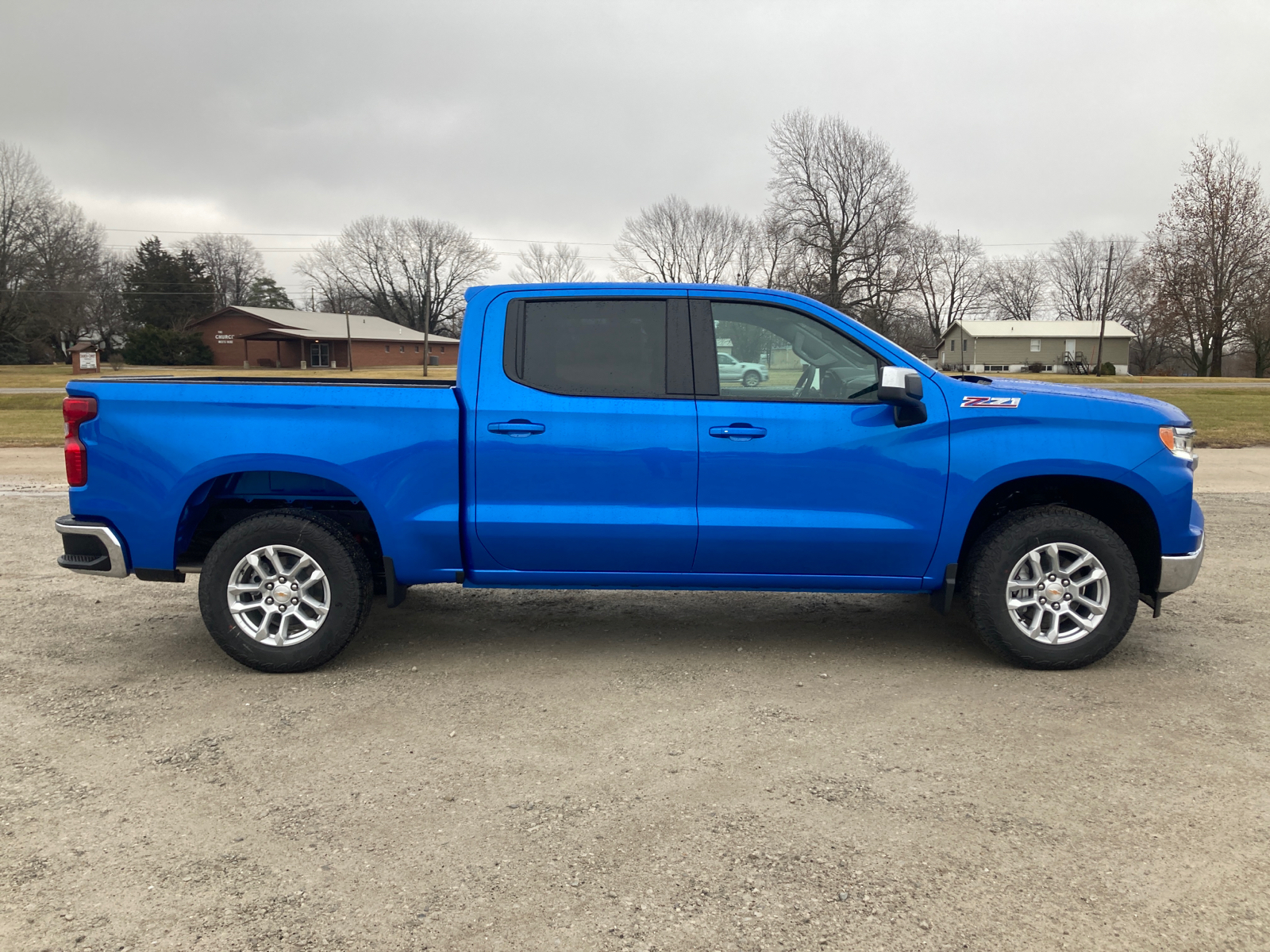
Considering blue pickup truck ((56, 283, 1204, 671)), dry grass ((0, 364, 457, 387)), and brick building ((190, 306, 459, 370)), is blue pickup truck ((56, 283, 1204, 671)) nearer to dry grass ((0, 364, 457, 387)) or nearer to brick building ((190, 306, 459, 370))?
dry grass ((0, 364, 457, 387))

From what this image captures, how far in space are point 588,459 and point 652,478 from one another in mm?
328

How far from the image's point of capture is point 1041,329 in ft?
267

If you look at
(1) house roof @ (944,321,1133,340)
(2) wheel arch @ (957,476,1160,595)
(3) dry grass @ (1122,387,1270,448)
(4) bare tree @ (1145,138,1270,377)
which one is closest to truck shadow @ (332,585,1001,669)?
(2) wheel arch @ (957,476,1160,595)

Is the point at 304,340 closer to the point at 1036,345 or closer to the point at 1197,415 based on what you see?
the point at 1036,345

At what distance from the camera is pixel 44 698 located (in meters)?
4.33

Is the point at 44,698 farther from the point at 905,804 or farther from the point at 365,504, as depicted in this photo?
the point at 905,804

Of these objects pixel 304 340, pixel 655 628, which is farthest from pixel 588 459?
pixel 304 340

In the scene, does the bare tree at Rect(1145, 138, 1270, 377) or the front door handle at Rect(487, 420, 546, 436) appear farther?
the bare tree at Rect(1145, 138, 1270, 377)

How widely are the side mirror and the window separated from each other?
1.06 meters

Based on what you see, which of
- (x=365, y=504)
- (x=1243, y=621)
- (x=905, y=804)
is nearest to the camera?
(x=905, y=804)

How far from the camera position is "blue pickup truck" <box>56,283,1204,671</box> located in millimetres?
4582

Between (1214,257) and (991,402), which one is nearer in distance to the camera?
(991,402)

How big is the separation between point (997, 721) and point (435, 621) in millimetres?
3257

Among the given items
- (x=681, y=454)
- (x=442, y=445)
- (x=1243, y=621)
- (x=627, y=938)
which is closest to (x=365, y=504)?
(x=442, y=445)
